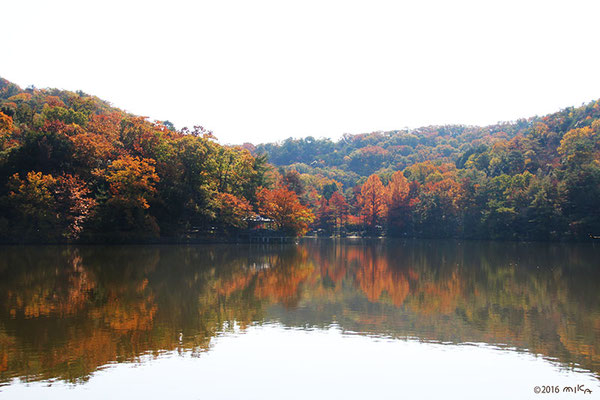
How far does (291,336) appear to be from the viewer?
11.6m

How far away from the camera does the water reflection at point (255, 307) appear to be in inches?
396

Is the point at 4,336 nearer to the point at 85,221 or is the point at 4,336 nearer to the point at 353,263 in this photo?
the point at 353,263

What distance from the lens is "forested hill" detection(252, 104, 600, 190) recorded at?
2830 inches

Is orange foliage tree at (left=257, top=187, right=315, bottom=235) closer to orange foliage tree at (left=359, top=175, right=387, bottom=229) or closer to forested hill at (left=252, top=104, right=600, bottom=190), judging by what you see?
forested hill at (left=252, top=104, right=600, bottom=190)

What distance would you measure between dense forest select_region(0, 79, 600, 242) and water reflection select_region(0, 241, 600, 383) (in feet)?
44.2

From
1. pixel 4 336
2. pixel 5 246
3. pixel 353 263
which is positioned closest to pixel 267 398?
pixel 4 336

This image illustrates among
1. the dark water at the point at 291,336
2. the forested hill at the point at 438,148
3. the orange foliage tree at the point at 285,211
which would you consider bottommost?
the dark water at the point at 291,336

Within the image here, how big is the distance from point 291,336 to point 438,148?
129m

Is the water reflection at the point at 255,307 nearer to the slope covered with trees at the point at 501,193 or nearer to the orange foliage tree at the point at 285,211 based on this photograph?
the orange foliage tree at the point at 285,211

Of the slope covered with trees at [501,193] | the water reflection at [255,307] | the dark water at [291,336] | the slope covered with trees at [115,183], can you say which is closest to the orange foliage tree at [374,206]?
the slope covered with trees at [501,193]

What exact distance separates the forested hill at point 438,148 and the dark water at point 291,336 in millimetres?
48776

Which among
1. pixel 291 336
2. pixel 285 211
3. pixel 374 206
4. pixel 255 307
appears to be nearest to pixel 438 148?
pixel 374 206

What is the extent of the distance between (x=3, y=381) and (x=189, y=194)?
37742mm

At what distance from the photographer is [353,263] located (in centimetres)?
2984
